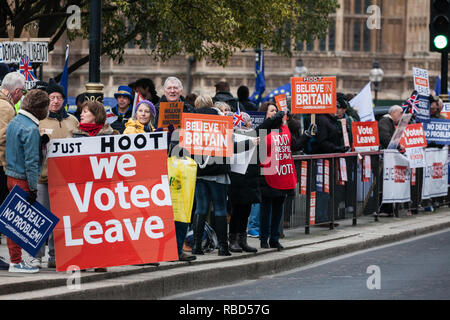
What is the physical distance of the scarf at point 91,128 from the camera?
1029 cm

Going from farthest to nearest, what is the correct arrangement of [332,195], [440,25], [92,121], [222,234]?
[440,25], [332,195], [222,234], [92,121]

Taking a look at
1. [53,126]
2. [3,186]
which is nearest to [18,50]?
[53,126]

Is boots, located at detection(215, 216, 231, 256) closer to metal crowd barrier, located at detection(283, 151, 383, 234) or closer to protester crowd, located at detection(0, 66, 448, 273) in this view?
protester crowd, located at detection(0, 66, 448, 273)

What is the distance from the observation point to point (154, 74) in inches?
2046

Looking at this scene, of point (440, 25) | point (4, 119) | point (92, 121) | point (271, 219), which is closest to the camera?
point (4, 119)

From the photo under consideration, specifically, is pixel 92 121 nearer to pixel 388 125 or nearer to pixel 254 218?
pixel 254 218

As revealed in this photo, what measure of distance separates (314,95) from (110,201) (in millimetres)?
5811

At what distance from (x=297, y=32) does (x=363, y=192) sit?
13.5 meters

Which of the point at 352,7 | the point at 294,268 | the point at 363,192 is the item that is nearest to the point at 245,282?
the point at 294,268

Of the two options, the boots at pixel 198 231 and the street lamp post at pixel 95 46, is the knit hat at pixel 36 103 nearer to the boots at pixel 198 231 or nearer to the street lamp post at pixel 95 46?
the street lamp post at pixel 95 46

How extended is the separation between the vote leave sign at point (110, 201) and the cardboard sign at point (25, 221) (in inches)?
7.8

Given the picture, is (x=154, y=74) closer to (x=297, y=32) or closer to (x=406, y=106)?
(x=297, y=32)

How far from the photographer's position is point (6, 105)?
1031 centimetres

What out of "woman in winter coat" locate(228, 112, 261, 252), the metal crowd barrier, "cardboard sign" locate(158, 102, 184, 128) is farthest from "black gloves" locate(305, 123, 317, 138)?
"cardboard sign" locate(158, 102, 184, 128)
